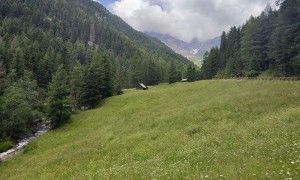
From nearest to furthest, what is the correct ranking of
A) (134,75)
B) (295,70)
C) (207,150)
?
(207,150)
(295,70)
(134,75)

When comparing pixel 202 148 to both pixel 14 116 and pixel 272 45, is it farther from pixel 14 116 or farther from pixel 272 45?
pixel 272 45

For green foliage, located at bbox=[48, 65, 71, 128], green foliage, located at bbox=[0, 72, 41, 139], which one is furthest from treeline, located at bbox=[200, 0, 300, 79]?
green foliage, located at bbox=[0, 72, 41, 139]

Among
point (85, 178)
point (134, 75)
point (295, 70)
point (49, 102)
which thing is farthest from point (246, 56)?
point (85, 178)

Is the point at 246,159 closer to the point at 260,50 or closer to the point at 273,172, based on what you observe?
the point at 273,172

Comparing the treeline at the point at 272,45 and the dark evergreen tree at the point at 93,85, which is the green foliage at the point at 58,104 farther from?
the treeline at the point at 272,45

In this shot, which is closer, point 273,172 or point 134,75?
point 273,172

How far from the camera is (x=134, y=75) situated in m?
142

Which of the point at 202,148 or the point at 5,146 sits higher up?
the point at 202,148

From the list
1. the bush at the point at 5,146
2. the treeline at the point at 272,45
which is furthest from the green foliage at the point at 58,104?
the treeline at the point at 272,45

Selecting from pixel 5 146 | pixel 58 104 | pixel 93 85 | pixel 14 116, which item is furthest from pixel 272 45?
pixel 5 146

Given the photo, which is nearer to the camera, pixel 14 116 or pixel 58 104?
pixel 14 116

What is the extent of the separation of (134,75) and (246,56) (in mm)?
60421

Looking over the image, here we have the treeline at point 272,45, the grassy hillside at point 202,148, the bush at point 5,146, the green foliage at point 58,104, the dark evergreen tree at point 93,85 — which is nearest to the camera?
the grassy hillside at point 202,148

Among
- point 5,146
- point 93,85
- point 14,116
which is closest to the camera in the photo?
point 5,146
